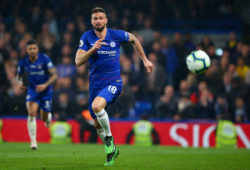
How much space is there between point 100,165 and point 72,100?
8.20 metres

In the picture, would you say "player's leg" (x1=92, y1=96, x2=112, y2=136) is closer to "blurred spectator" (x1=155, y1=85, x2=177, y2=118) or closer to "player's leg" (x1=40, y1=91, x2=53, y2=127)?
"player's leg" (x1=40, y1=91, x2=53, y2=127)

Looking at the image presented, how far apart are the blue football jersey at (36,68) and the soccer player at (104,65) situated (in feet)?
13.1

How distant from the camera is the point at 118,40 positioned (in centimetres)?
859

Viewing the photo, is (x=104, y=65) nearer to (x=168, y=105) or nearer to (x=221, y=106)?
(x=168, y=105)

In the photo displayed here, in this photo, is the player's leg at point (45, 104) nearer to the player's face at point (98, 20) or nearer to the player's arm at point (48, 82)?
the player's arm at point (48, 82)

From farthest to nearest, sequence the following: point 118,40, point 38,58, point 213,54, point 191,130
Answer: point 213,54, point 191,130, point 38,58, point 118,40

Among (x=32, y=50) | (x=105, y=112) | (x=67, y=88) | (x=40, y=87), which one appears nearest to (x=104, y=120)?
(x=105, y=112)

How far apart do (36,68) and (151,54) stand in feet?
18.6

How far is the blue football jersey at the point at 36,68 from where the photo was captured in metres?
12.2

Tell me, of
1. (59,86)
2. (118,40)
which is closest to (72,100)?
(59,86)

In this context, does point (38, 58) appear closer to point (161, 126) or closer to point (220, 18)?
point (161, 126)

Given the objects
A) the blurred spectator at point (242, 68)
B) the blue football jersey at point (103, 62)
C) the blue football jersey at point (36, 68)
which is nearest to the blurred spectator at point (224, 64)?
the blurred spectator at point (242, 68)

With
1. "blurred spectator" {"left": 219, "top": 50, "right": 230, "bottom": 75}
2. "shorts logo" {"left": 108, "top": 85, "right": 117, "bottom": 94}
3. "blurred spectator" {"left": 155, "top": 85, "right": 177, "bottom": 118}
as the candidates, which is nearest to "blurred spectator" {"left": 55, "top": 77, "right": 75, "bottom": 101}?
"blurred spectator" {"left": 155, "top": 85, "right": 177, "bottom": 118}

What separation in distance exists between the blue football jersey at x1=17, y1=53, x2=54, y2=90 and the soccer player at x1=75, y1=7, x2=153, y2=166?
398cm
